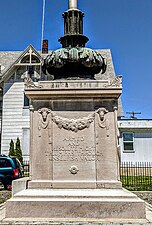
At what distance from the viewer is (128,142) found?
2806cm

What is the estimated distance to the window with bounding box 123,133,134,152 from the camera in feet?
91.8

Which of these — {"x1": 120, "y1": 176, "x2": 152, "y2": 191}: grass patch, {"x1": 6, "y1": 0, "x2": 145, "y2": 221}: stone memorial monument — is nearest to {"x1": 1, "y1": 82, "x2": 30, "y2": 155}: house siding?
{"x1": 120, "y1": 176, "x2": 152, "y2": 191}: grass patch

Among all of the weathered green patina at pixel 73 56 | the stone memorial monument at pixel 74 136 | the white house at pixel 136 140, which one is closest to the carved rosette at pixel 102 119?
the stone memorial monument at pixel 74 136

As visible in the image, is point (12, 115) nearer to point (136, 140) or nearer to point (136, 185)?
point (136, 140)

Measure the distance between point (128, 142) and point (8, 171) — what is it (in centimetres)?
1424

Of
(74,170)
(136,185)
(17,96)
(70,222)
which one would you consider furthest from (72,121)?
(17,96)

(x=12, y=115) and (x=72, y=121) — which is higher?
(x=12, y=115)

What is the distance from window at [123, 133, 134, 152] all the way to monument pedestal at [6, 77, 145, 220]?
2156 cm

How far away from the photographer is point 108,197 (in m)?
6.10

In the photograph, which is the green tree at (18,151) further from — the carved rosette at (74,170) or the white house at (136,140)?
the carved rosette at (74,170)

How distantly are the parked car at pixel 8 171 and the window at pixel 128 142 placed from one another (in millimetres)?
13331

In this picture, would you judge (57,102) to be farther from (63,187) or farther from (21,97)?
(21,97)

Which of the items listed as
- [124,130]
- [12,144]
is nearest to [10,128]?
[12,144]

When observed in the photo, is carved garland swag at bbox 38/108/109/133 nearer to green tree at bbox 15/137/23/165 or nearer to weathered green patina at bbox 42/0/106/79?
weathered green patina at bbox 42/0/106/79
